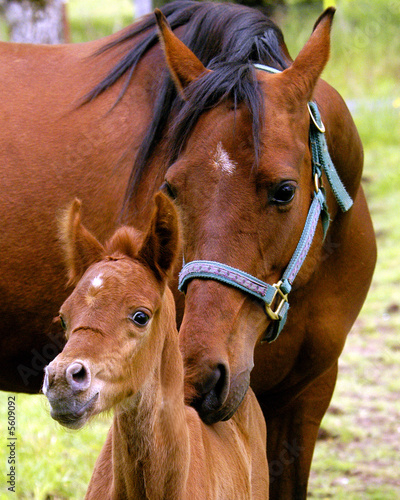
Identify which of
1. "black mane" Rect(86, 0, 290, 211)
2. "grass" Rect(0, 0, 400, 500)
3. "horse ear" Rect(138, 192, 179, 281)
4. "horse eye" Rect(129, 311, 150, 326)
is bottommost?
"grass" Rect(0, 0, 400, 500)

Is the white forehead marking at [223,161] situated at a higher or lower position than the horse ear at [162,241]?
higher

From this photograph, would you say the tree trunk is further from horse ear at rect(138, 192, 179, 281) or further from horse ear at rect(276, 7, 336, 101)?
horse ear at rect(138, 192, 179, 281)

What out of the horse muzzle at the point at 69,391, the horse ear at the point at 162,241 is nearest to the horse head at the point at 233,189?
the horse ear at the point at 162,241

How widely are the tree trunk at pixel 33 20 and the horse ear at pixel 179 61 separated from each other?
2.86 m

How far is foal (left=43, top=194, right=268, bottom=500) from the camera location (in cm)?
169

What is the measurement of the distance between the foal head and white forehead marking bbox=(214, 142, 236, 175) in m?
0.41

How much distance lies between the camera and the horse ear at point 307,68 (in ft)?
8.16

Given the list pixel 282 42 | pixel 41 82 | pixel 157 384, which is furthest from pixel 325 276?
pixel 41 82

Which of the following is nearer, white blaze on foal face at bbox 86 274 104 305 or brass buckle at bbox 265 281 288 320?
white blaze on foal face at bbox 86 274 104 305

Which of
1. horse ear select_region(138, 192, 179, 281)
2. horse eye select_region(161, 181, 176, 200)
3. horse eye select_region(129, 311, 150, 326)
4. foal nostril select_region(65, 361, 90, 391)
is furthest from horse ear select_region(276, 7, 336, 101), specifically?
foal nostril select_region(65, 361, 90, 391)

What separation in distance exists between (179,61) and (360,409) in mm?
3357

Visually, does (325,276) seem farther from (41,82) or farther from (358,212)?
(41,82)

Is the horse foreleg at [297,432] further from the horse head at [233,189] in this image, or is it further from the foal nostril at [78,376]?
the foal nostril at [78,376]

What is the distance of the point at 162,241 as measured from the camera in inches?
79.1
